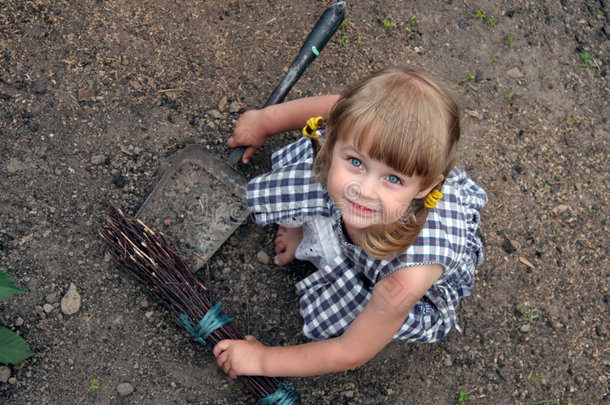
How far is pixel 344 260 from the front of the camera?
1.96m

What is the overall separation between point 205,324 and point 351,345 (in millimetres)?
514

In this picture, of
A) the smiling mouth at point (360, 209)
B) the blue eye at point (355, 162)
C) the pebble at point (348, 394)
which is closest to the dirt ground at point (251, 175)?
the pebble at point (348, 394)

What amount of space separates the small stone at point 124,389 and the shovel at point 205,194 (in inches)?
18.5

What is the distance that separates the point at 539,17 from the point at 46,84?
2.27 meters

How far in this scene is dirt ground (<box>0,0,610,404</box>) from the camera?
6.68ft

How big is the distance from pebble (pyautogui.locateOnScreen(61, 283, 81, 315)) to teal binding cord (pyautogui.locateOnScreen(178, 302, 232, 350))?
386 mm

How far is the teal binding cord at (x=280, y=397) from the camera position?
1.93m

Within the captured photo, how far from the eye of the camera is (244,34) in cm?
248

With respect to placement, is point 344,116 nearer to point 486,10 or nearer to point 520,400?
point 520,400

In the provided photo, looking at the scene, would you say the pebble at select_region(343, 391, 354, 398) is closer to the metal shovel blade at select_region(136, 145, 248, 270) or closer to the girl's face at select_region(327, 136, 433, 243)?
the metal shovel blade at select_region(136, 145, 248, 270)

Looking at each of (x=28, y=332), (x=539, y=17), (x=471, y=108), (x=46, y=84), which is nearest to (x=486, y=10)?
(x=539, y=17)

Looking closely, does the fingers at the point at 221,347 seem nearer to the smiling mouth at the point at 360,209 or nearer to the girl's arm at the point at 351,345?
the girl's arm at the point at 351,345

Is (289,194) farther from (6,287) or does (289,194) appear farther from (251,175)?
(6,287)

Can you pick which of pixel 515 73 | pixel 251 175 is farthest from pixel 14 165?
pixel 515 73
